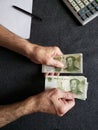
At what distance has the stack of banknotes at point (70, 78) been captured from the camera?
1.04 meters

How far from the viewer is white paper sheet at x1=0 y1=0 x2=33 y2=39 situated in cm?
118

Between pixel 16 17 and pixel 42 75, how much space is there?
1.08ft

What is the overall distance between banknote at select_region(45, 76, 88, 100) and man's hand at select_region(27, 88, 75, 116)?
0.04 meters

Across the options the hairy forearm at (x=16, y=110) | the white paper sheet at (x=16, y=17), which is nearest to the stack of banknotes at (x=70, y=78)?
the hairy forearm at (x=16, y=110)

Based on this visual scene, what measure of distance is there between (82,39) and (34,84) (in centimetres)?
30

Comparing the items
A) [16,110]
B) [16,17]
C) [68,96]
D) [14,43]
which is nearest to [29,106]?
[16,110]

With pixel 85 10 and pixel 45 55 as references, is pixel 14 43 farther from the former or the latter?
pixel 85 10

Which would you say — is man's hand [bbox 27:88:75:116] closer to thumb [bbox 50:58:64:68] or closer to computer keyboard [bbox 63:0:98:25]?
thumb [bbox 50:58:64:68]

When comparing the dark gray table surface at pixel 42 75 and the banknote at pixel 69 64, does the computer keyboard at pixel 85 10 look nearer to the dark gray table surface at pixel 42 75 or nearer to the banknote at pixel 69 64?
the dark gray table surface at pixel 42 75

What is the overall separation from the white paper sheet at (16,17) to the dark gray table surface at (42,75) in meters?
0.03

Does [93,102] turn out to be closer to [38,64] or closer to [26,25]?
[38,64]

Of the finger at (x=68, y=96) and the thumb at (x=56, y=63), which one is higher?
the thumb at (x=56, y=63)

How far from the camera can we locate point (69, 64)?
108 cm

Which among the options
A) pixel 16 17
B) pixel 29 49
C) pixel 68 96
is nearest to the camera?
pixel 68 96
